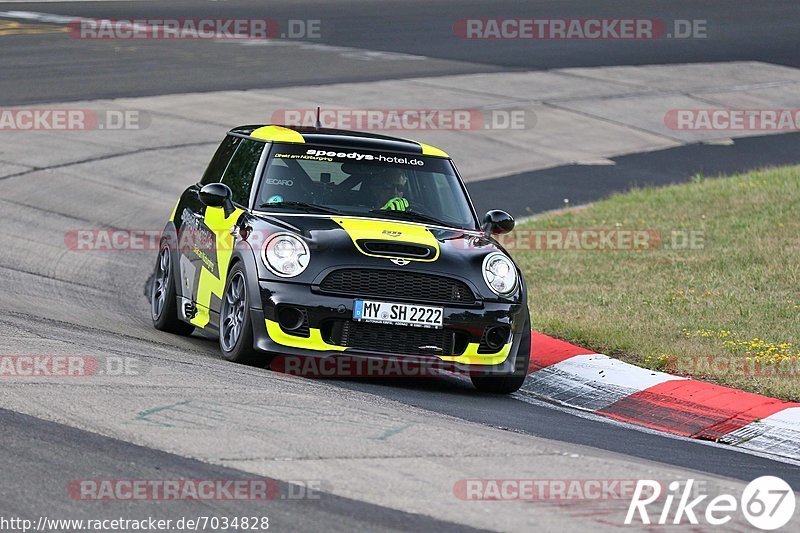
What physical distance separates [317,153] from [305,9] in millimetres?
26715

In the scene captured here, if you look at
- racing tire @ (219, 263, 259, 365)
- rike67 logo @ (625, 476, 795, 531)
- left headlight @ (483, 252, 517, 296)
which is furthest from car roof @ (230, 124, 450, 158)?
rike67 logo @ (625, 476, 795, 531)

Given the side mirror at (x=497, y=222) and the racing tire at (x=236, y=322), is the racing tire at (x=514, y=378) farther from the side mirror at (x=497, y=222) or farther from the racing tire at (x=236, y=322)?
the racing tire at (x=236, y=322)

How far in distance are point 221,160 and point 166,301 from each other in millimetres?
1163

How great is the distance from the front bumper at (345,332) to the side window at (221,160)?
2179 millimetres

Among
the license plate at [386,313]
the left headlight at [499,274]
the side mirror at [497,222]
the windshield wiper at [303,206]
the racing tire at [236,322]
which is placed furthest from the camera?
the side mirror at [497,222]

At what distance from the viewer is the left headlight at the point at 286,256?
878cm

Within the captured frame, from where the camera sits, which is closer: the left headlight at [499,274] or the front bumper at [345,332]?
the front bumper at [345,332]

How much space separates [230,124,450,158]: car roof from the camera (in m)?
10.0

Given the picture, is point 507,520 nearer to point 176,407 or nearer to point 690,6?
point 176,407

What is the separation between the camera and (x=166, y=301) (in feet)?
35.4

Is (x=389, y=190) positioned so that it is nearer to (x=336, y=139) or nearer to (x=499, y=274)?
(x=336, y=139)

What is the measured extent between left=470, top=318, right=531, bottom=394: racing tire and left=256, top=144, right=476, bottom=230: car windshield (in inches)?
41.1

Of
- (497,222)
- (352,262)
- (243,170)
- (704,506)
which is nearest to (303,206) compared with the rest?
(243,170)

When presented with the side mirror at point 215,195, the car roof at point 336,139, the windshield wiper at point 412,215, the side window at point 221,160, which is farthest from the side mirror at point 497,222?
the side window at point 221,160
